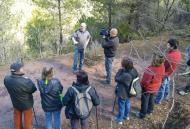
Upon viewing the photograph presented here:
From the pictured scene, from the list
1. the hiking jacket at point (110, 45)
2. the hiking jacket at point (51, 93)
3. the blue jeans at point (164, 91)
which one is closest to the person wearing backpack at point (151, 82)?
the blue jeans at point (164, 91)

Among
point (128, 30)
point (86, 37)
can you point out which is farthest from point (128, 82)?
point (128, 30)

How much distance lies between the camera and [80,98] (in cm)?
611

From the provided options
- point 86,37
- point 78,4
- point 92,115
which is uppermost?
point 78,4

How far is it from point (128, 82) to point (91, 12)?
A: 16.7 m

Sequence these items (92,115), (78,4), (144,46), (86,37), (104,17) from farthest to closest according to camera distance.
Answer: (78,4)
(104,17)
(144,46)
(86,37)
(92,115)

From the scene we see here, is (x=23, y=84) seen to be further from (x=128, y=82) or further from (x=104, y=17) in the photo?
(x=104, y=17)

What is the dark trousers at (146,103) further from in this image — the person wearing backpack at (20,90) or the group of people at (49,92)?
the person wearing backpack at (20,90)

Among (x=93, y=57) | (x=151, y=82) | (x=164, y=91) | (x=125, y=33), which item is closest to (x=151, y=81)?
(x=151, y=82)

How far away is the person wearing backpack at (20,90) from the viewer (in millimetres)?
6238

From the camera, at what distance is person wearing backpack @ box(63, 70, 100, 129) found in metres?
6.04

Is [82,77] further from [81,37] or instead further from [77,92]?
[81,37]

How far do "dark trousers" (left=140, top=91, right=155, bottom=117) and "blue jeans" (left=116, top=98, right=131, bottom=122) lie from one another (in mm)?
341

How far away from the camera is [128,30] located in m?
17.3

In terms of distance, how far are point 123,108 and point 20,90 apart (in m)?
2.42
